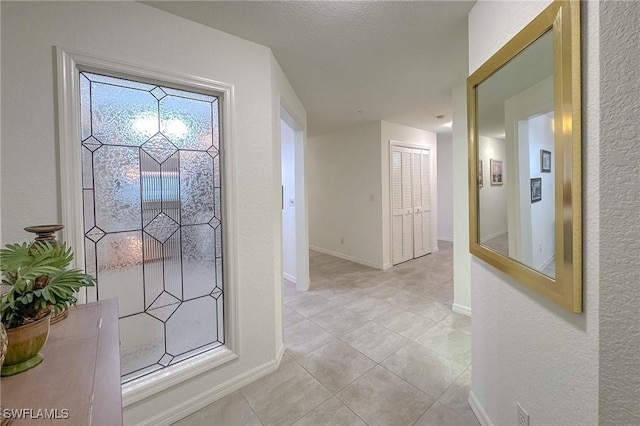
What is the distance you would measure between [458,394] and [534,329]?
36.9 inches

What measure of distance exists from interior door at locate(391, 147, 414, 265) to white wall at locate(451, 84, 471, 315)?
5.56 ft

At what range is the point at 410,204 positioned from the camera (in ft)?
15.4

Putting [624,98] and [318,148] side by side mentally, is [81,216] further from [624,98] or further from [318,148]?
[318,148]

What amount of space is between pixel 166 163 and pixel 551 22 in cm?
185

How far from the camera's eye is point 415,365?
76.7 inches

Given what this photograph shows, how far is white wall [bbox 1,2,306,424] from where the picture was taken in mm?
1146

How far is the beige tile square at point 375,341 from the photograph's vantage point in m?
2.11

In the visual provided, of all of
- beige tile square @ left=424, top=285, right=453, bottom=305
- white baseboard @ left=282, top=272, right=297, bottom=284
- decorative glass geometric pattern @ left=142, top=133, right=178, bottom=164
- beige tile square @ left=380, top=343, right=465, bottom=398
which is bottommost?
beige tile square @ left=380, top=343, right=465, bottom=398

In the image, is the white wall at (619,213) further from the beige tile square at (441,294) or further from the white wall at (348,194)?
the white wall at (348,194)

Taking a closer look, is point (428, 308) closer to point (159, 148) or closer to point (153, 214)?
point (153, 214)

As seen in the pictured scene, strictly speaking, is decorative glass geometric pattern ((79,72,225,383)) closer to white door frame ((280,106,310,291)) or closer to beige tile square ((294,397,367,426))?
beige tile square ((294,397,367,426))

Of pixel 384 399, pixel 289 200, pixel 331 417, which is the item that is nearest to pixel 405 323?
pixel 384 399

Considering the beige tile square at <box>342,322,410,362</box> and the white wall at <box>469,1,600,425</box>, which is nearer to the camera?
the white wall at <box>469,1,600,425</box>

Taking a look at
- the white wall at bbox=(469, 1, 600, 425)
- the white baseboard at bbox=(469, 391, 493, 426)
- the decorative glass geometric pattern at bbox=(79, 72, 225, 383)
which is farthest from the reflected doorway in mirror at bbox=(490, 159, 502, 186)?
the decorative glass geometric pattern at bbox=(79, 72, 225, 383)
